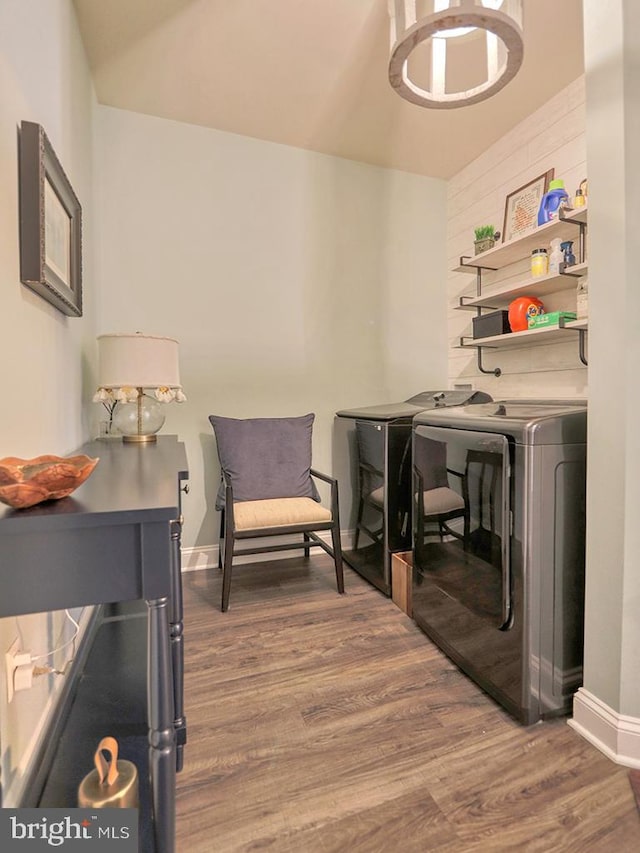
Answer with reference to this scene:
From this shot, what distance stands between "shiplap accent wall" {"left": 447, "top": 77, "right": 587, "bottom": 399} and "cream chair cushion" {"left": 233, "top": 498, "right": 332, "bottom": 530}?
1.44m

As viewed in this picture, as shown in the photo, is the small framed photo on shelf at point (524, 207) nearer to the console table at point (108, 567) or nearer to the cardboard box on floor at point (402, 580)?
the cardboard box on floor at point (402, 580)

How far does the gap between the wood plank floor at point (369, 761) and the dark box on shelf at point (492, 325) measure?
5.68ft

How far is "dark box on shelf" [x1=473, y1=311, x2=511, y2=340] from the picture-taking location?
260 cm

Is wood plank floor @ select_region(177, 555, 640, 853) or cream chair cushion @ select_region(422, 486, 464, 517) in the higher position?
cream chair cushion @ select_region(422, 486, 464, 517)

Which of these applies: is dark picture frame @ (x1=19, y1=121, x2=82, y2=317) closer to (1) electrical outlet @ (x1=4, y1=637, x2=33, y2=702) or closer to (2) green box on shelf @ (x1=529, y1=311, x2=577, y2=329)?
(1) electrical outlet @ (x1=4, y1=637, x2=33, y2=702)

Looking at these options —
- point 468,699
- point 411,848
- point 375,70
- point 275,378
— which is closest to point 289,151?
point 375,70

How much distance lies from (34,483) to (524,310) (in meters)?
2.46

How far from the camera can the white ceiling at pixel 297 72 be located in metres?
1.90

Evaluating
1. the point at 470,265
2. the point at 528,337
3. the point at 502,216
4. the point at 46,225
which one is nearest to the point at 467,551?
the point at 528,337

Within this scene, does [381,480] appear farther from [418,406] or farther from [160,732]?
[160,732]

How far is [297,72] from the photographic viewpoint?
87.8 inches

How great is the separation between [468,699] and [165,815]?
1128 mm

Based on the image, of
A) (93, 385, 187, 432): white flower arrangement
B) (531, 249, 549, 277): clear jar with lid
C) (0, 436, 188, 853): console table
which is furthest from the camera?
(531, 249, 549, 277): clear jar with lid

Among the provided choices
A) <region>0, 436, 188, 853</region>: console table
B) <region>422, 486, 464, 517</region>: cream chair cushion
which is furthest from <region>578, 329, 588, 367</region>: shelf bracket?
A: <region>0, 436, 188, 853</region>: console table
